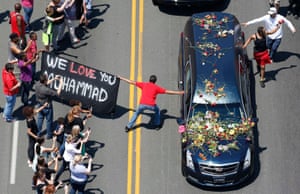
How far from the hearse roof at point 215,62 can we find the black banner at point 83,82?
2480 mm

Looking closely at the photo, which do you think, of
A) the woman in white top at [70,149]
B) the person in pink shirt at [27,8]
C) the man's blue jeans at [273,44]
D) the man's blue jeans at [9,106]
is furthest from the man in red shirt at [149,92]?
the person in pink shirt at [27,8]

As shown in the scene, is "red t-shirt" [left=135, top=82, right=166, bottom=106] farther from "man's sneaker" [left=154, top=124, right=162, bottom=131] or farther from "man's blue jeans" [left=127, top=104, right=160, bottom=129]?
"man's sneaker" [left=154, top=124, right=162, bottom=131]

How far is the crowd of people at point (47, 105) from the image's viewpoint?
19766 mm

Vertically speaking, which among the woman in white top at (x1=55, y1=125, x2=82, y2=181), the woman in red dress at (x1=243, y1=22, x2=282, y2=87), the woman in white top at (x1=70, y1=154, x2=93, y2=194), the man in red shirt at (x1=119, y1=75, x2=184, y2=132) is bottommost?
the woman in white top at (x1=70, y1=154, x2=93, y2=194)

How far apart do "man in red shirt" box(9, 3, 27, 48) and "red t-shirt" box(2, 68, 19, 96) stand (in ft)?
5.54

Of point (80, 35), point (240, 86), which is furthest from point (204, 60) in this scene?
point (80, 35)

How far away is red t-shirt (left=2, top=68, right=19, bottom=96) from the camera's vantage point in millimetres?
21797

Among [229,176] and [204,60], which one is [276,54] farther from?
[229,176]

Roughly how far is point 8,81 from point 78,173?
3.85 metres

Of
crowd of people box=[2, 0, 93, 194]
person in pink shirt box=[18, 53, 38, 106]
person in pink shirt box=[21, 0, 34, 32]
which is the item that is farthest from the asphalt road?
person in pink shirt box=[21, 0, 34, 32]

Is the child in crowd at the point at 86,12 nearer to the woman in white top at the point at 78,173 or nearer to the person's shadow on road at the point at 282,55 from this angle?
the person's shadow on road at the point at 282,55

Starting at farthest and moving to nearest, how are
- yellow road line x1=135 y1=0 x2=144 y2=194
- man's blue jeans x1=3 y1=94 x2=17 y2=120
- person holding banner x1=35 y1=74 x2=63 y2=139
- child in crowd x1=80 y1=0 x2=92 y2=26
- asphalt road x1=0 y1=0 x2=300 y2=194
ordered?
child in crowd x1=80 y1=0 x2=92 y2=26, man's blue jeans x1=3 y1=94 x2=17 y2=120, yellow road line x1=135 y1=0 x2=144 y2=194, asphalt road x1=0 y1=0 x2=300 y2=194, person holding banner x1=35 y1=74 x2=63 y2=139

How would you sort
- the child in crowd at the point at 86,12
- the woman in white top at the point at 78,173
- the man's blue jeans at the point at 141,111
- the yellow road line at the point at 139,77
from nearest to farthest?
the woman in white top at the point at 78,173
the yellow road line at the point at 139,77
the man's blue jeans at the point at 141,111
the child in crowd at the point at 86,12

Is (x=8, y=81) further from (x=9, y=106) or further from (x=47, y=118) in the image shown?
(x=47, y=118)
